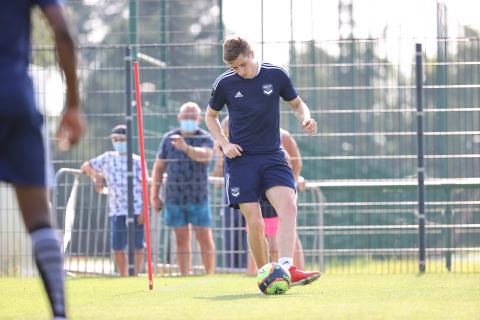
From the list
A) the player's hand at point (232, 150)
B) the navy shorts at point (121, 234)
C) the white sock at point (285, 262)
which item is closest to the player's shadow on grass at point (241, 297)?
the white sock at point (285, 262)

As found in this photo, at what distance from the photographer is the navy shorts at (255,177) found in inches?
361

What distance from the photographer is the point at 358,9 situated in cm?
1579

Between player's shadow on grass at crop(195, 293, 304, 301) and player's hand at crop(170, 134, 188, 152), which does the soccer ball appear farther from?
player's hand at crop(170, 134, 188, 152)

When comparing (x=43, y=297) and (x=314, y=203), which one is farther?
(x=314, y=203)

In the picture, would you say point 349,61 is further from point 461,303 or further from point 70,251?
point 461,303

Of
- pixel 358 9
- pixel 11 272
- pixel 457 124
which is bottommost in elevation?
pixel 11 272

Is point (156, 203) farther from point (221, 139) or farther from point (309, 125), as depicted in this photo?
point (309, 125)

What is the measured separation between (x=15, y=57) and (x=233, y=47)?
3.96m

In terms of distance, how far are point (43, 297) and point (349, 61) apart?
5.98 meters

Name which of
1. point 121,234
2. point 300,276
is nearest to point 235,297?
point 300,276

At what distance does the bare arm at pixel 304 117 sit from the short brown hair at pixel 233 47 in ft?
2.32

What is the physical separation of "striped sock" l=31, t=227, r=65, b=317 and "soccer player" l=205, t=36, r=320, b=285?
3805 millimetres

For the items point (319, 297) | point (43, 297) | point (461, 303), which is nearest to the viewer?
point (461, 303)

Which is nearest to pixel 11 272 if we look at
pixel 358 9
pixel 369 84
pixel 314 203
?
pixel 314 203
